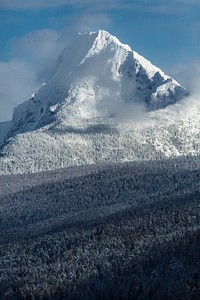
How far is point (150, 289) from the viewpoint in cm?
19850

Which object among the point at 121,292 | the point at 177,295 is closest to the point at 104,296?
the point at 121,292

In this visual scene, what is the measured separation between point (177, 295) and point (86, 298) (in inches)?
940

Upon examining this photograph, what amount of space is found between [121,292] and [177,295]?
1575 centimetres

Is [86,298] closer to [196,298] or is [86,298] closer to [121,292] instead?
[121,292]

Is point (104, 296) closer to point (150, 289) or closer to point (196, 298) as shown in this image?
point (150, 289)

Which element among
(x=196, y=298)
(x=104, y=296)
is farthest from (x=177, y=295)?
(x=104, y=296)

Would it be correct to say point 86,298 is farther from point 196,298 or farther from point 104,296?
point 196,298

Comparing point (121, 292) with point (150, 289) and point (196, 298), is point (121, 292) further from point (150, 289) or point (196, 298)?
point (196, 298)

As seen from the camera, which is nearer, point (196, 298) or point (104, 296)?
point (196, 298)

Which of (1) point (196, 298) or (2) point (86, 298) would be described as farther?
(2) point (86, 298)

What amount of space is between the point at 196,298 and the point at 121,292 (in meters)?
21.5

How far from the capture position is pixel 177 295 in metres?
191

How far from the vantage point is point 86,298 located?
199750mm

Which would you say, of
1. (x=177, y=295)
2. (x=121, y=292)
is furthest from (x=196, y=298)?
(x=121, y=292)
